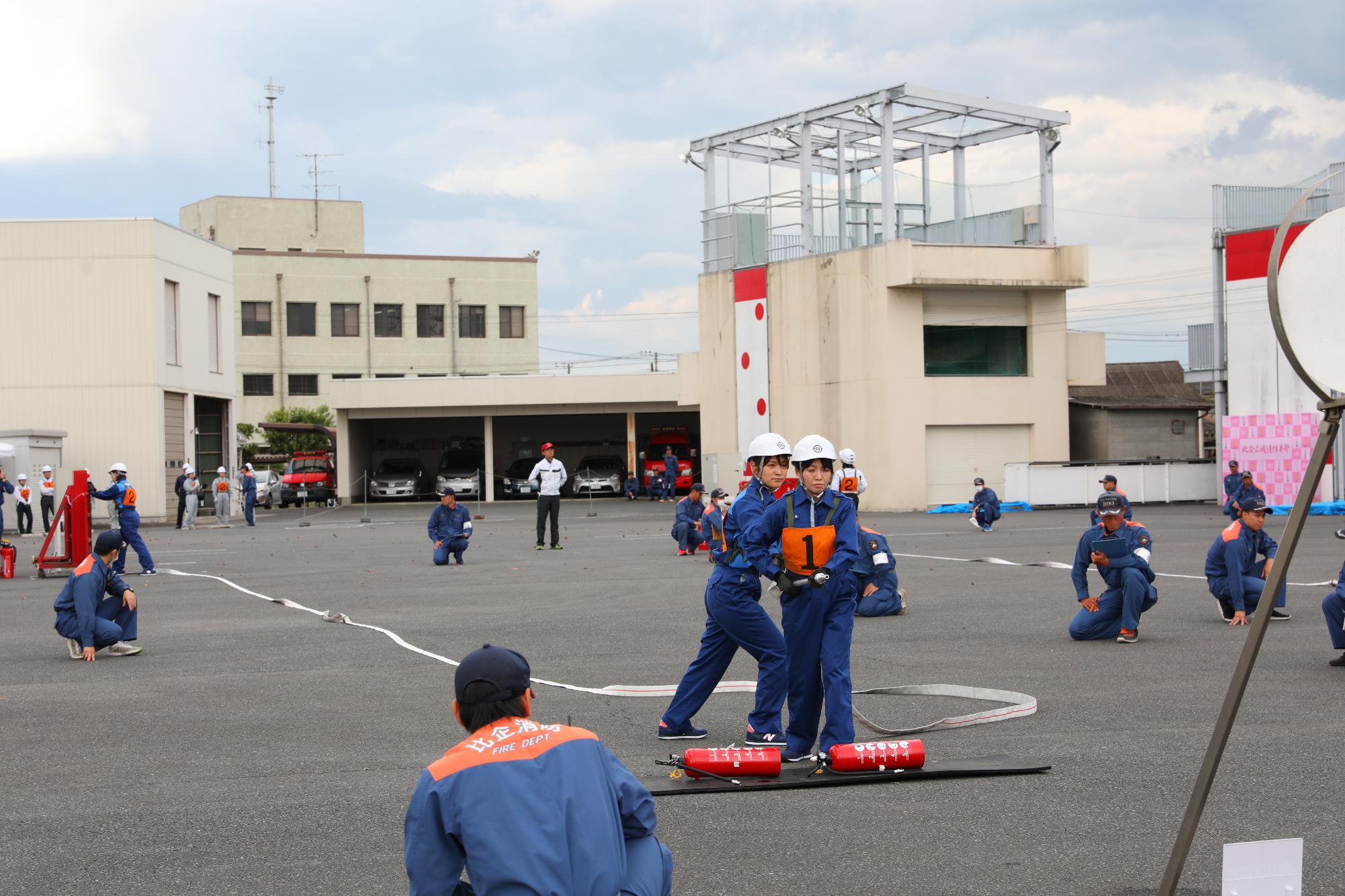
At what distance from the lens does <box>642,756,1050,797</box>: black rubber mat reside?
7176 millimetres

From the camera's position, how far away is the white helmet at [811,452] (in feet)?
26.2

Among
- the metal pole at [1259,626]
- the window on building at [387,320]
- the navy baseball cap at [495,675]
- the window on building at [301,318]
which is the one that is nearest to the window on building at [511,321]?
the window on building at [387,320]

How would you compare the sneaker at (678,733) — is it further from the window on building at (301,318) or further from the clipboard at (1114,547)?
the window on building at (301,318)

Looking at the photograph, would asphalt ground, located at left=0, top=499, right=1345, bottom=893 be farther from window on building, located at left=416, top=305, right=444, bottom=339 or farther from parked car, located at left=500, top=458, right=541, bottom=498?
window on building, located at left=416, top=305, right=444, bottom=339

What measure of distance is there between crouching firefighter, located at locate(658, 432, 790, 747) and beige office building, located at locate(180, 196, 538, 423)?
66848 millimetres

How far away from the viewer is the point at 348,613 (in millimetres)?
16172

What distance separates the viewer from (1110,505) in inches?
498

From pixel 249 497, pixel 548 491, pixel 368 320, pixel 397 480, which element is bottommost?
pixel 249 497

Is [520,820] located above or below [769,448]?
below

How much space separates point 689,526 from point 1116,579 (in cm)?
1248

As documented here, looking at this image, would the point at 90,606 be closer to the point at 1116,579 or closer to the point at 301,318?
the point at 1116,579

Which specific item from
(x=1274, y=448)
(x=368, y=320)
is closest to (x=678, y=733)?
(x=1274, y=448)

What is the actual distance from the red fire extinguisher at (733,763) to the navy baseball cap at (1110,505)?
6.44m

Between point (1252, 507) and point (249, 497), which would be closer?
point (1252, 507)
